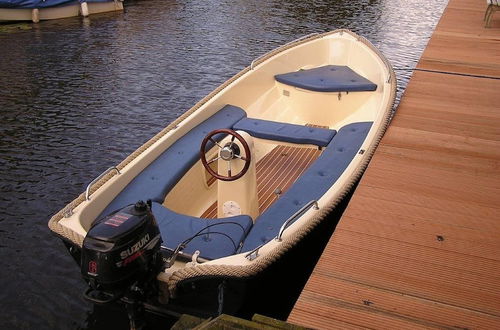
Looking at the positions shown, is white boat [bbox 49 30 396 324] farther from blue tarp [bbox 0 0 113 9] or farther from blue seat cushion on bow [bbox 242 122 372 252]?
blue tarp [bbox 0 0 113 9]

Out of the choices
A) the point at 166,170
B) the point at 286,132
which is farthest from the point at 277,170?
the point at 166,170

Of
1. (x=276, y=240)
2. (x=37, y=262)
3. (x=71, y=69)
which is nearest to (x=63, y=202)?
(x=37, y=262)

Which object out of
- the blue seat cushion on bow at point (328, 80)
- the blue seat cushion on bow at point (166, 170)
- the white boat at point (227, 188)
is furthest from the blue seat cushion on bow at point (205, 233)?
the blue seat cushion on bow at point (328, 80)

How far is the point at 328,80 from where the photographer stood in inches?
335

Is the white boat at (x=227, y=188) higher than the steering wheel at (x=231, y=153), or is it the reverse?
the steering wheel at (x=231, y=153)

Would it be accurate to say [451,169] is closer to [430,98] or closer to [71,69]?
[430,98]

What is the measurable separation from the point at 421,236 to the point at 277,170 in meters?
2.97

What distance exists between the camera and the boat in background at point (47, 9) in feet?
59.5

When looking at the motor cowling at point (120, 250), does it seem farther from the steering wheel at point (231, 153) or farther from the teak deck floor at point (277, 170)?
the teak deck floor at point (277, 170)

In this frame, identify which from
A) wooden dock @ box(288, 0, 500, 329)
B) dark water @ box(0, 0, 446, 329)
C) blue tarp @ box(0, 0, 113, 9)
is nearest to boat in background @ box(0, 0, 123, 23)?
blue tarp @ box(0, 0, 113, 9)

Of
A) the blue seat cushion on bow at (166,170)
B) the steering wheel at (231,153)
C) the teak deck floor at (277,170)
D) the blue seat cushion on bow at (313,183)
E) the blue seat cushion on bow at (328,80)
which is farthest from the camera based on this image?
Answer: the blue seat cushion on bow at (328,80)

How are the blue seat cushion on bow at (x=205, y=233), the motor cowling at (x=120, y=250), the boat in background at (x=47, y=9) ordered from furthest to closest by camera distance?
the boat in background at (x=47, y=9), the blue seat cushion on bow at (x=205, y=233), the motor cowling at (x=120, y=250)

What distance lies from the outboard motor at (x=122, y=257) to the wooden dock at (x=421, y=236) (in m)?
1.28

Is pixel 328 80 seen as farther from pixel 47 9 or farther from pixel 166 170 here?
pixel 47 9
